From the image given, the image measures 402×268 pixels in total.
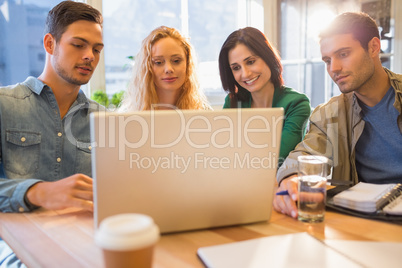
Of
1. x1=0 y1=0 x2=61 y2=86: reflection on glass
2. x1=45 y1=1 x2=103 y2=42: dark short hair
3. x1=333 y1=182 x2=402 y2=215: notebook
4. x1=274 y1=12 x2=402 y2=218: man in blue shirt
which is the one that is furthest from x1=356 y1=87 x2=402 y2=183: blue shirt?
x1=0 y1=0 x2=61 y2=86: reflection on glass

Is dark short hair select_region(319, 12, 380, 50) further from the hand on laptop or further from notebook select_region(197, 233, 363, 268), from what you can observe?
notebook select_region(197, 233, 363, 268)

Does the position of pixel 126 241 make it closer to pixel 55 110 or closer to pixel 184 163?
pixel 184 163

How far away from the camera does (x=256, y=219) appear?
929 mm

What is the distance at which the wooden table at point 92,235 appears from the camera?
745 mm

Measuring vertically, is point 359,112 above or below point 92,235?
above

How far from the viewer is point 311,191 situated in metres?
0.95

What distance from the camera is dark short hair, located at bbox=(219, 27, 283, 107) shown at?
2.10 m

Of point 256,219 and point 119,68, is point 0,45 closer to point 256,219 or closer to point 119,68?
point 119,68

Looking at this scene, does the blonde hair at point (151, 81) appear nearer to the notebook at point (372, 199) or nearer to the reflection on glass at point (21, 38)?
the reflection on glass at point (21, 38)

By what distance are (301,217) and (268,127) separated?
0.29 metres

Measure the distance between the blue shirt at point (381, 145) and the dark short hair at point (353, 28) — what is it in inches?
10.6

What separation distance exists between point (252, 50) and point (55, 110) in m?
1.14

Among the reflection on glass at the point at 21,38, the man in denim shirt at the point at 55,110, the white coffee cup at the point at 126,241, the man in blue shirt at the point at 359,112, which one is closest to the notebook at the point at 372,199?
the man in blue shirt at the point at 359,112

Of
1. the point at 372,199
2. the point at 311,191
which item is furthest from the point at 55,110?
the point at 372,199
